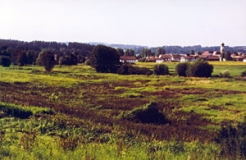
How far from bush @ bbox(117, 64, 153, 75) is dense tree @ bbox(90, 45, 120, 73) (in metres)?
3.64

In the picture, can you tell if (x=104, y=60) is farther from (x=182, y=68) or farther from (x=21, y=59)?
(x=21, y=59)

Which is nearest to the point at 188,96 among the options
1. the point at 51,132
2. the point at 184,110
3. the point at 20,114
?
the point at 184,110

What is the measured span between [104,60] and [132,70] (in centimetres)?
736

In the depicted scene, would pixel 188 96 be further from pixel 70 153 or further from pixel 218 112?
pixel 70 153

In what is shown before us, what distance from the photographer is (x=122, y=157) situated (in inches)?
258

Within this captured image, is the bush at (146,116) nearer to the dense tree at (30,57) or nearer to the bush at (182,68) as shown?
the bush at (182,68)

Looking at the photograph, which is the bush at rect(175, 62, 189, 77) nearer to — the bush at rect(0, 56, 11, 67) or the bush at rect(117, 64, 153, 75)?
the bush at rect(117, 64, 153, 75)

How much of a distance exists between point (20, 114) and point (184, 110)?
1165cm

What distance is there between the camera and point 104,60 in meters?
65.4

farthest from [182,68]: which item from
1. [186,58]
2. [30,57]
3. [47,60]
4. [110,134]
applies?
[110,134]

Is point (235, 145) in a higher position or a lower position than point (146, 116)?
higher

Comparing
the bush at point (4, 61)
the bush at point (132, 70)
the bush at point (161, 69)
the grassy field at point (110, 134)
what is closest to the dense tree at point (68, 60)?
the bush at point (4, 61)

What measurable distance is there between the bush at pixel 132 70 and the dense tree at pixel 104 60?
3644 millimetres

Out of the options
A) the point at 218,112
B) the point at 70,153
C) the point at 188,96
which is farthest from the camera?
the point at 188,96
